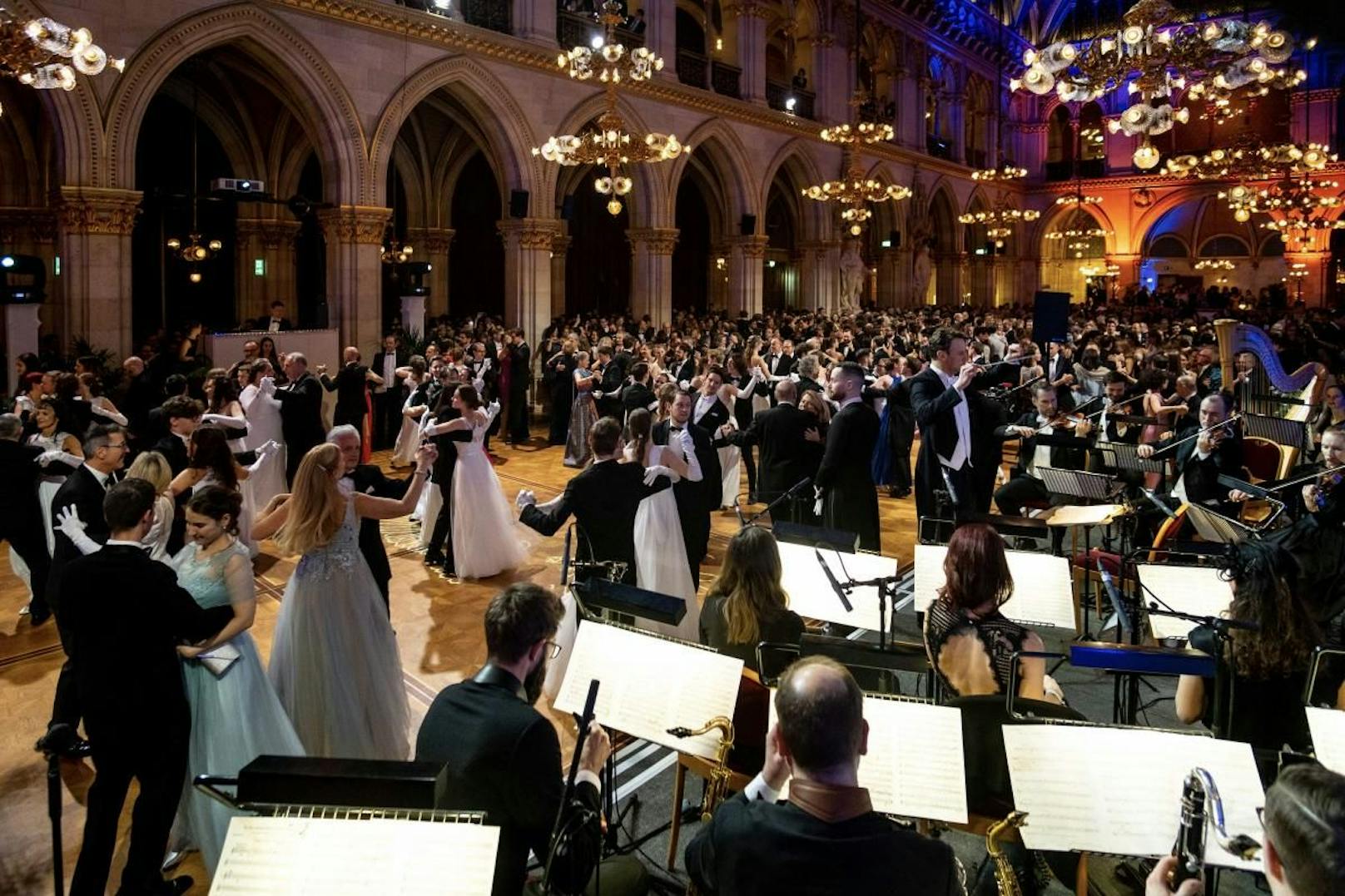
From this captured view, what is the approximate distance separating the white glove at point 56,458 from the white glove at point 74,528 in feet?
3.99

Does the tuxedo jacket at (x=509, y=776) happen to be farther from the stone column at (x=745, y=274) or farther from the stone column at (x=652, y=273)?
the stone column at (x=745, y=274)

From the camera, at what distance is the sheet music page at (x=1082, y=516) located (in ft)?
16.6

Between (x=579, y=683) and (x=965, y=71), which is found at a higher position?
(x=965, y=71)

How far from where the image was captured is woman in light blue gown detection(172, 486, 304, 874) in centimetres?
296

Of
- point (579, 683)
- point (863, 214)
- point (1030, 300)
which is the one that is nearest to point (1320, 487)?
point (579, 683)

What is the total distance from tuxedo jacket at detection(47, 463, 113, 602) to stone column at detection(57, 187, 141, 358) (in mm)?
7289

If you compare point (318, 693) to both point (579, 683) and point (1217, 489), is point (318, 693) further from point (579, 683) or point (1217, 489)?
point (1217, 489)

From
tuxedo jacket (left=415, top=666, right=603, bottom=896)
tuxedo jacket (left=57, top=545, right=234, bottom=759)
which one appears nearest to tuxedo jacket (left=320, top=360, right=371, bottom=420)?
tuxedo jacket (left=57, top=545, right=234, bottom=759)

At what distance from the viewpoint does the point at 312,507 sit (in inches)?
137

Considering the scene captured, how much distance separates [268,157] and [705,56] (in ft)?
28.3

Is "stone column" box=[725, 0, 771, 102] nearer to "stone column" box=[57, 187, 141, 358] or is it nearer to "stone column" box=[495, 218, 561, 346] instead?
"stone column" box=[495, 218, 561, 346]

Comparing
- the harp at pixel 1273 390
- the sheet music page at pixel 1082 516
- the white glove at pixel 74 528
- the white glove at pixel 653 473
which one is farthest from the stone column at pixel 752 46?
the white glove at pixel 74 528

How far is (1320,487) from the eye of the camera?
14.4ft

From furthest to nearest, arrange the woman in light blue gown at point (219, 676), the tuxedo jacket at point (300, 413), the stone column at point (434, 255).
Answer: the stone column at point (434, 255) < the tuxedo jacket at point (300, 413) < the woman in light blue gown at point (219, 676)
